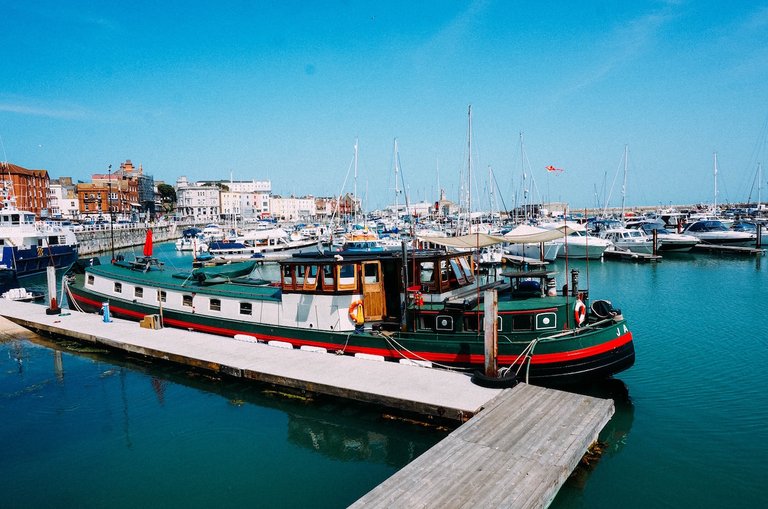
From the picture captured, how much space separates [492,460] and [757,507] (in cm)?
526

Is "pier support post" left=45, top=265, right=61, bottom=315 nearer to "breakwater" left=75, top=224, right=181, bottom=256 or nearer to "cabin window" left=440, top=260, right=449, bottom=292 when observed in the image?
"cabin window" left=440, top=260, right=449, bottom=292

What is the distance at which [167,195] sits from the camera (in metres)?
170

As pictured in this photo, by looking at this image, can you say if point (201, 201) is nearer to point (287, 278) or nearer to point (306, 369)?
point (287, 278)

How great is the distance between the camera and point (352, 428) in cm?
1278

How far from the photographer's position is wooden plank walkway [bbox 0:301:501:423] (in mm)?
12312

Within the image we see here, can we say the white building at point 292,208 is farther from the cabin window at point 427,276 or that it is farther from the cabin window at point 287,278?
the cabin window at point 427,276

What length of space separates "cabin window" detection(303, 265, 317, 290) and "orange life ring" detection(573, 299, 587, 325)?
8.29m

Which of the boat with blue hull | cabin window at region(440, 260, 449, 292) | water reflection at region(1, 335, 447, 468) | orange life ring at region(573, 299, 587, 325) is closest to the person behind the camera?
water reflection at region(1, 335, 447, 468)

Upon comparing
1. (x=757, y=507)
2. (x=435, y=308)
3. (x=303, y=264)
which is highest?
(x=303, y=264)

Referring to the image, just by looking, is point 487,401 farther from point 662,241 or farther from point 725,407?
point 662,241

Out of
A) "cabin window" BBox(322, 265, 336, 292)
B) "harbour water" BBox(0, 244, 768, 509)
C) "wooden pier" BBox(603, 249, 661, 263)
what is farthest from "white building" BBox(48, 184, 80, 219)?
"cabin window" BBox(322, 265, 336, 292)

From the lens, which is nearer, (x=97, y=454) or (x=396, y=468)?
(x=396, y=468)

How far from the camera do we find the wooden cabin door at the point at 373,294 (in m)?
15.9

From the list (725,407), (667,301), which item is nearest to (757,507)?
(725,407)
